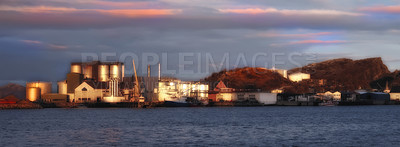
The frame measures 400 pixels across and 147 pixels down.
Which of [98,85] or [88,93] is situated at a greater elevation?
[98,85]

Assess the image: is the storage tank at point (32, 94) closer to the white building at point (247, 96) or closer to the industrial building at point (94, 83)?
the industrial building at point (94, 83)

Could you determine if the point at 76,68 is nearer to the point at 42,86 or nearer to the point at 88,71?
the point at 88,71

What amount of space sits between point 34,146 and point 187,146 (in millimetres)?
12036

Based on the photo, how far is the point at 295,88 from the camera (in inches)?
7347

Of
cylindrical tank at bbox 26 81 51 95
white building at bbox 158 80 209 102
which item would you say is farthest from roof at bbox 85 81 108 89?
cylindrical tank at bbox 26 81 51 95

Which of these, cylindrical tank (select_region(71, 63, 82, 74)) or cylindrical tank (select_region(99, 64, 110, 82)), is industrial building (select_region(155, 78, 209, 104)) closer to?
cylindrical tank (select_region(99, 64, 110, 82))

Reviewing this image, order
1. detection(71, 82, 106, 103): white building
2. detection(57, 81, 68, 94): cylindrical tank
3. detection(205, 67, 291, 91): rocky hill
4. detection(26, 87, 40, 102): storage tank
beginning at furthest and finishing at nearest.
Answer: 1. detection(205, 67, 291, 91): rocky hill
2. detection(57, 81, 68, 94): cylindrical tank
3. detection(26, 87, 40, 102): storage tank
4. detection(71, 82, 106, 103): white building

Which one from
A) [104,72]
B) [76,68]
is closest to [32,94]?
[76,68]

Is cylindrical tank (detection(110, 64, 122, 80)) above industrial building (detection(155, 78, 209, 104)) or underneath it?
above

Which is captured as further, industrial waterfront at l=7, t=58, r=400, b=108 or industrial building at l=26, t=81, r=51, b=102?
industrial building at l=26, t=81, r=51, b=102

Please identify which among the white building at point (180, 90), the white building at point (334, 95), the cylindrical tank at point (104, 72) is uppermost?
the cylindrical tank at point (104, 72)

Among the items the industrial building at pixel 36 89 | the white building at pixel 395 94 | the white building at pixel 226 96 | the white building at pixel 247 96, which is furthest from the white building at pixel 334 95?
the industrial building at pixel 36 89

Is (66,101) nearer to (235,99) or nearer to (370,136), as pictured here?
(235,99)

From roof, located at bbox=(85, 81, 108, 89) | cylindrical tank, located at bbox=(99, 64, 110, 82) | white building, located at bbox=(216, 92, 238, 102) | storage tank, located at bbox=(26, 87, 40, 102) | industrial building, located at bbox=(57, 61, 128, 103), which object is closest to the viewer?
industrial building, located at bbox=(57, 61, 128, 103)
